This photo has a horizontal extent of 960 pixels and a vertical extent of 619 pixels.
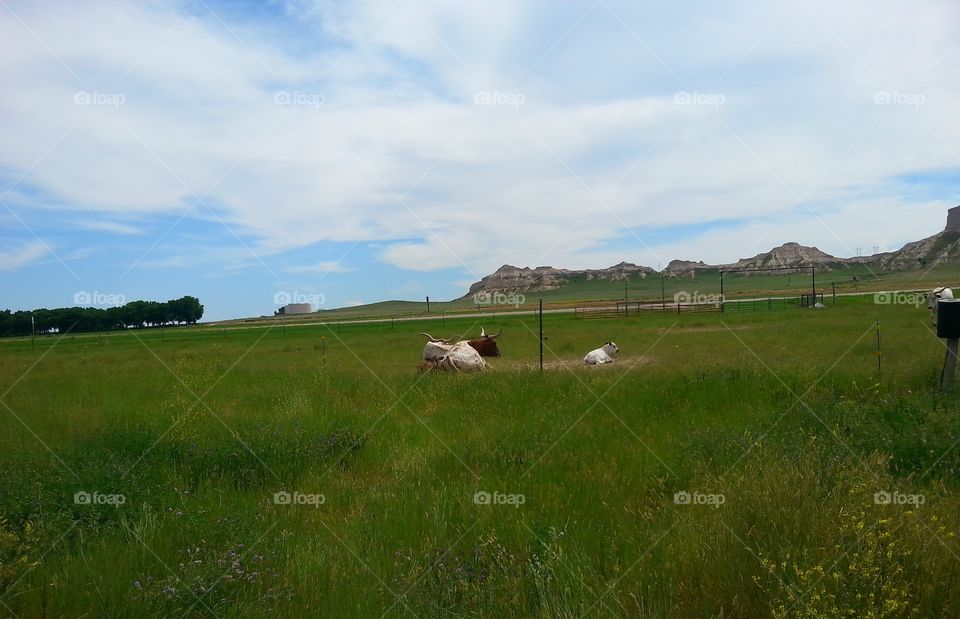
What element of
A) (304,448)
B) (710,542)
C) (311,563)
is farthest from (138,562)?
(710,542)

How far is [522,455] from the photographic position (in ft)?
22.2

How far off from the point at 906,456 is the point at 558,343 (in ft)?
79.7

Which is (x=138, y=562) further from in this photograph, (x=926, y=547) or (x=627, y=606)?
(x=926, y=547)
